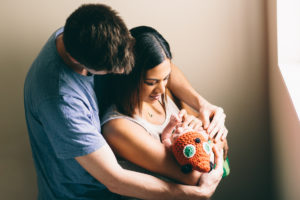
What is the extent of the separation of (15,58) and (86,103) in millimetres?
691

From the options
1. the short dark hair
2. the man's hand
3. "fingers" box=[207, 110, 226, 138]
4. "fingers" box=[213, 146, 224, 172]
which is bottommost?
the man's hand

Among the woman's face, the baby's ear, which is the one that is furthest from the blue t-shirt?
the baby's ear

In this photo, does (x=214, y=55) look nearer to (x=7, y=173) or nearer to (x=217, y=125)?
(x=217, y=125)

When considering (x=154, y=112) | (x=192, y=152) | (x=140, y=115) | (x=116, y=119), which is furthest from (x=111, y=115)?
(x=192, y=152)

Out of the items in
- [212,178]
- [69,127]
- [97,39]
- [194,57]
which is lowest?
[212,178]

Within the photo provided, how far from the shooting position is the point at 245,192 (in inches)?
76.5

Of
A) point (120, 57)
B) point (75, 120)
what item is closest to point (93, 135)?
point (75, 120)

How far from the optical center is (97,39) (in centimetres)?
105

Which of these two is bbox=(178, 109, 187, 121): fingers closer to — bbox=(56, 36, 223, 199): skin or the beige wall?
bbox=(56, 36, 223, 199): skin

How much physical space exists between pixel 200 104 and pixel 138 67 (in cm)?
44

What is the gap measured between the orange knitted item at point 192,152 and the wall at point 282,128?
301 mm

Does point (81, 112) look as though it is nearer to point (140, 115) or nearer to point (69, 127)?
point (69, 127)

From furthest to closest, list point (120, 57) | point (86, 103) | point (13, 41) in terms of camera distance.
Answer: point (13, 41) → point (86, 103) → point (120, 57)

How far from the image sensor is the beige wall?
1.64 metres
